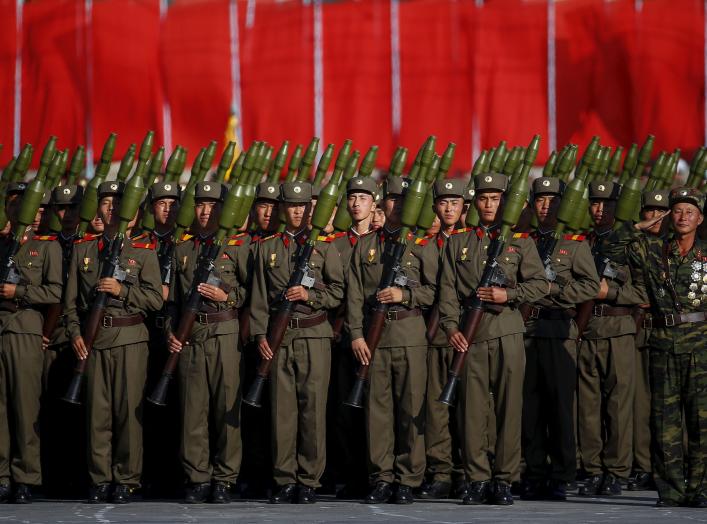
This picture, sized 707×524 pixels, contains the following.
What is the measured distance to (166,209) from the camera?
13.2 m

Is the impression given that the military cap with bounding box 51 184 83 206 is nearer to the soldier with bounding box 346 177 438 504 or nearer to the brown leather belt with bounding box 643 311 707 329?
the soldier with bounding box 346 177 438 504

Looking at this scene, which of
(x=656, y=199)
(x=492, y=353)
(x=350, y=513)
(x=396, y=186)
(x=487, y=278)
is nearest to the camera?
(x=350, y=513)

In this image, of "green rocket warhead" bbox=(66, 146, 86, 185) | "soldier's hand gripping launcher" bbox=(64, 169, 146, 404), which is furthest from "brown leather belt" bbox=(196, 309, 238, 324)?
"green rocket warhead" bbox=(66, 146, 86, 185)

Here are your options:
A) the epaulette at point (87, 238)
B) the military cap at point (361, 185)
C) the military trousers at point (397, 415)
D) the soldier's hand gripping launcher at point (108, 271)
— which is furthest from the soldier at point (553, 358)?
the epaulette at point (87, 238)

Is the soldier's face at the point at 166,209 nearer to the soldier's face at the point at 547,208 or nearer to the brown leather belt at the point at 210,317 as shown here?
the brown leather belt at the point at 210,317

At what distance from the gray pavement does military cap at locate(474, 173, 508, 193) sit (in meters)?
2.23

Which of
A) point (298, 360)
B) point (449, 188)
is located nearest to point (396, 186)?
point (449, 188)

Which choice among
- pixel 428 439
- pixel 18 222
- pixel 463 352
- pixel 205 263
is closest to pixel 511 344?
pixel 463 352

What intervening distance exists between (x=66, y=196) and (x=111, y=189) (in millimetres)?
689

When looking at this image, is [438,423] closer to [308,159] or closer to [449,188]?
[449,188]

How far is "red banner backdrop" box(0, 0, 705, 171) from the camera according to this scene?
23.4 m

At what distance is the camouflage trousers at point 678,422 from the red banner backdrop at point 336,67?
11859mm

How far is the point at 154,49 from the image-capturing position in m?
24.5

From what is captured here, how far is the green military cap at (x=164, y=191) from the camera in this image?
13.1 metres
